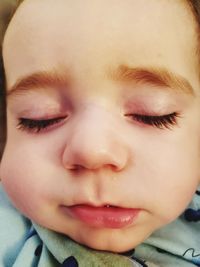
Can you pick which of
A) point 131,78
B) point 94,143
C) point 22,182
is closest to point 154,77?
point 131,78

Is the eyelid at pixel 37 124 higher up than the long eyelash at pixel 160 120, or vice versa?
the long eyelash at pixel 160 120

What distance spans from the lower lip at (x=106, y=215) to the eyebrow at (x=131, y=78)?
216mm

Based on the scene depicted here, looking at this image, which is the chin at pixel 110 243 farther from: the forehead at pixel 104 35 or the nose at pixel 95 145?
the forehead at pixel 104 35

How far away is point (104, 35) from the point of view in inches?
32.7

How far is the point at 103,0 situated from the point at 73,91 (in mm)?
167

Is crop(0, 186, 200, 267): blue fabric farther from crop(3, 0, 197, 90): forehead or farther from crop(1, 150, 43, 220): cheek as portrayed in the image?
crop(3, 0, 197, 90): forehead

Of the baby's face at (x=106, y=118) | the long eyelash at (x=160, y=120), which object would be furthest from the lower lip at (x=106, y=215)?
the long eyelash at (x=160, y=120)

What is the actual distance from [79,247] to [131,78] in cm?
32

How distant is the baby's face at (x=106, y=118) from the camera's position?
0.81 meters

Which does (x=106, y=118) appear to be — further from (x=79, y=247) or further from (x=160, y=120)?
(x=79, y=247)

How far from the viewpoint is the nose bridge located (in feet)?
2.58

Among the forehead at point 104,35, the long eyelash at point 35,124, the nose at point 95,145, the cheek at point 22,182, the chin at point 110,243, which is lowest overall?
the chin at point 110,243

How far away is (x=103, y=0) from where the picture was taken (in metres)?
0.85

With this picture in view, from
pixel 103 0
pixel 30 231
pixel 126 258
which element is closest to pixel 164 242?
pixel 126 258
